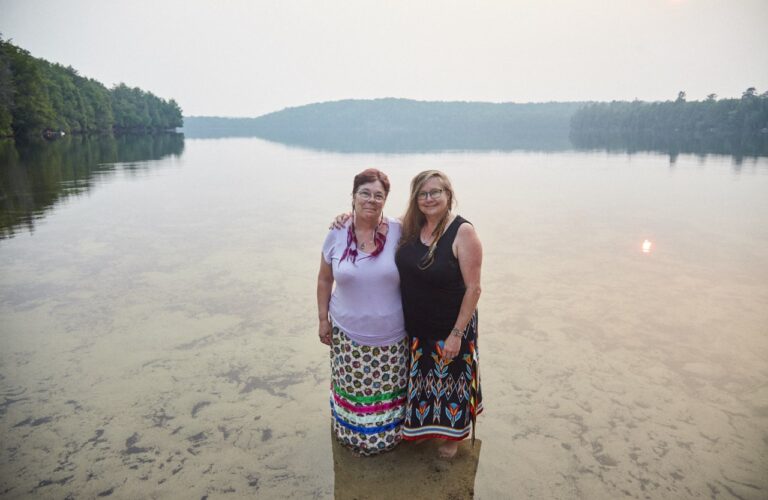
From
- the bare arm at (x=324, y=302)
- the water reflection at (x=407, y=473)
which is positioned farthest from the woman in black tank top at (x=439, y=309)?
the bare arm at (x=324, y=302)

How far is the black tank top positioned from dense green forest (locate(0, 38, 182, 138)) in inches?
1978

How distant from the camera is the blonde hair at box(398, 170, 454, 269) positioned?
2686mm

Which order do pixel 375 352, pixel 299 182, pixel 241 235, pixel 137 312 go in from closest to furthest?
pixel 375 352 < pixel 137 312 < pixel 241 235 < pixel 299 182

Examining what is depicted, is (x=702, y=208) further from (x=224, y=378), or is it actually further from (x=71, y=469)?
(x=71, y=469)

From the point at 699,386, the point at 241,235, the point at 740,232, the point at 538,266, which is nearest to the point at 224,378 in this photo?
the point at 699,386

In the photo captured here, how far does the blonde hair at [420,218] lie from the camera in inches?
106

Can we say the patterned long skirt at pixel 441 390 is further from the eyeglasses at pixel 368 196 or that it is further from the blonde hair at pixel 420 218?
the eyeglasses at pixel 368 196

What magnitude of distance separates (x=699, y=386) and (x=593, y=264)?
391 centimetres

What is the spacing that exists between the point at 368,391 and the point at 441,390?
19.0 inches

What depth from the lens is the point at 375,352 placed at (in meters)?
2.88

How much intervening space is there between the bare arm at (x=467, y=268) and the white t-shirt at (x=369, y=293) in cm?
39

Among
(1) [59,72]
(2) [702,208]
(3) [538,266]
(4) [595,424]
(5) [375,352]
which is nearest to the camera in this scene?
(5) [375,352]

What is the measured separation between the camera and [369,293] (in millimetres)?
2805

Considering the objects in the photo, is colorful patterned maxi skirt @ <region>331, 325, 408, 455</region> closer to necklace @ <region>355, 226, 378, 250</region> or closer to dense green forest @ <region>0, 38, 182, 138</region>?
necklace @ <region>355, 226, 378, 250</region>
